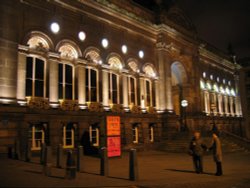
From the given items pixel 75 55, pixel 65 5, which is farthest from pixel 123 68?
pixel 65 5

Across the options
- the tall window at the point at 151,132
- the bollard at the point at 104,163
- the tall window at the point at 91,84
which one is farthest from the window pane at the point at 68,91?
the bollard at the point at 104,163

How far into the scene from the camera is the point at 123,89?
90.0 ft

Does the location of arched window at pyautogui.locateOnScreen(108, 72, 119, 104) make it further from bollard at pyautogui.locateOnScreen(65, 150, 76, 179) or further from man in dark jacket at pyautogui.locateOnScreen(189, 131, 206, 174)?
bollard at pyautogui.locateOnScreen(65, 150, 76, 179)

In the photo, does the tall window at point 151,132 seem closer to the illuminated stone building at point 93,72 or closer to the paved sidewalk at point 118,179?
the illuminated stone building at point 93,72

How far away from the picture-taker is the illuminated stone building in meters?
19.0

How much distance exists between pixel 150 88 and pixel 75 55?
10.6 metres

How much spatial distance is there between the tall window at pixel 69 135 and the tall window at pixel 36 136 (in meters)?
1.84

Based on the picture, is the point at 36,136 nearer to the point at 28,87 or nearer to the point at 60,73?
the point at 28,87

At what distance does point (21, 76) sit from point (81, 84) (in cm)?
544

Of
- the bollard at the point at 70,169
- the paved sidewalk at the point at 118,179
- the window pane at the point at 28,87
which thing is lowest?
the paved sidewalk at the point at 118,179

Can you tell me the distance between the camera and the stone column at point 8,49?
18.0 meters

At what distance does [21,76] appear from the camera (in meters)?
19.3

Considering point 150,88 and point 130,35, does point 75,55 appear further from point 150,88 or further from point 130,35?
point 150,88

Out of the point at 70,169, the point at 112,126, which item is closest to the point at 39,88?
the point at 112,126
